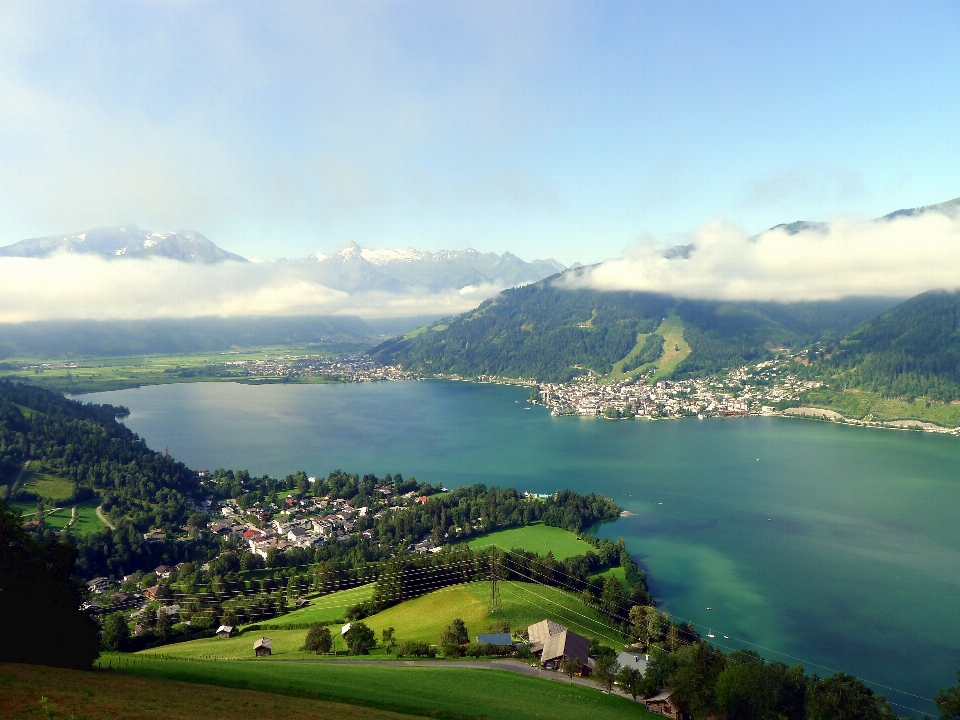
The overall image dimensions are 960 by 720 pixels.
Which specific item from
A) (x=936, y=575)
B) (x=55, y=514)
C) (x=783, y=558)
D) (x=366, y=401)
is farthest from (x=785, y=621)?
(x=366, y=401)

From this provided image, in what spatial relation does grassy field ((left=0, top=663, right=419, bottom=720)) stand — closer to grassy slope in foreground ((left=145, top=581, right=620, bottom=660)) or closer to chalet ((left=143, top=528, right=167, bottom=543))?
grassy slope in foreground ((left=145, top=581, right=620, bottom=660))

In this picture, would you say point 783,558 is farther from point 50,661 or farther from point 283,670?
point 50,661

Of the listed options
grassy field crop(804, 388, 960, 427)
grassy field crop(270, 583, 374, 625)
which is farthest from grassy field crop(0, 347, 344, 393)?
grassy field crop(804, 388, 960, 427)

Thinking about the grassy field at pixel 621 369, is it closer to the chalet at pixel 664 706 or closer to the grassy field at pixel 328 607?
the grassy field at pixel 328 607

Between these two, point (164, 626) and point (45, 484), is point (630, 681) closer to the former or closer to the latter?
point (164, 626)

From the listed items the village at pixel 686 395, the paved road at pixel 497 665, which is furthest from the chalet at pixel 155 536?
the village at pixel 686 395

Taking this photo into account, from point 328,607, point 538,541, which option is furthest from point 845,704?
point 538,541
